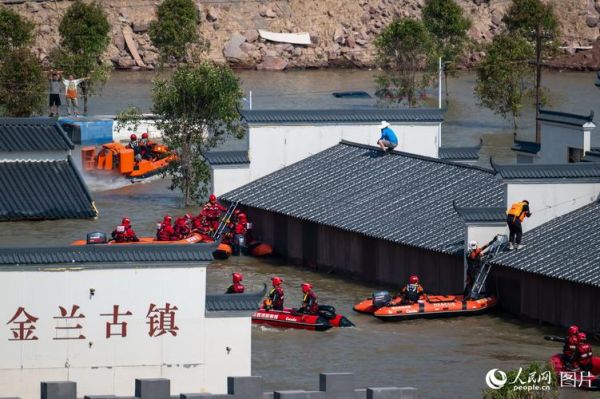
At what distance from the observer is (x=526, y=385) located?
2828 cm

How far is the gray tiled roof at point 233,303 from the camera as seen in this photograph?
3269cm

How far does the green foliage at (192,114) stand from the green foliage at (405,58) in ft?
74.0

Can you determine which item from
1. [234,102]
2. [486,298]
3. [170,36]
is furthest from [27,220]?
[170,36]

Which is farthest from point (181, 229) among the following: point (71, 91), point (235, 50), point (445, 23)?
point (235, 50)

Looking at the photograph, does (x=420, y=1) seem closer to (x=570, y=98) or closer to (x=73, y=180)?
(x=570, y=98)

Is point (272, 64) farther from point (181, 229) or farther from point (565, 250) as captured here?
point (565, 250)

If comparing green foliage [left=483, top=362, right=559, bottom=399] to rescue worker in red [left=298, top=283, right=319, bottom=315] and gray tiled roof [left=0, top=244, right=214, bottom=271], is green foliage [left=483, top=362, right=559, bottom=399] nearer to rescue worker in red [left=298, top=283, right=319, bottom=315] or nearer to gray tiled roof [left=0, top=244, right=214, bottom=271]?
gray tiled roof [left=0, top=244, right=214, bottom=271]

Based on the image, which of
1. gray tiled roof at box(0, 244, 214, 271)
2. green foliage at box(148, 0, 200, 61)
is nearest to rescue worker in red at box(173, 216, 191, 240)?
gray tiled roof at box(0, 244, 214, 271)

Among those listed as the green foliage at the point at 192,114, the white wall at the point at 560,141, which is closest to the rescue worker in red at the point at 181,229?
the green foliage at the point at 192,114

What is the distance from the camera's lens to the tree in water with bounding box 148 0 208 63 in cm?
8894

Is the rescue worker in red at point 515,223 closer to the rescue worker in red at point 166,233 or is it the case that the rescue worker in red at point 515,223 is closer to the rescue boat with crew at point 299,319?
the rescue boat with crew at point 299,319

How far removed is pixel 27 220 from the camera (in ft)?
165

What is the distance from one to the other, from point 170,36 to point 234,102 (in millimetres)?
31681

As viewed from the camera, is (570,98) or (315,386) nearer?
(315,386)
